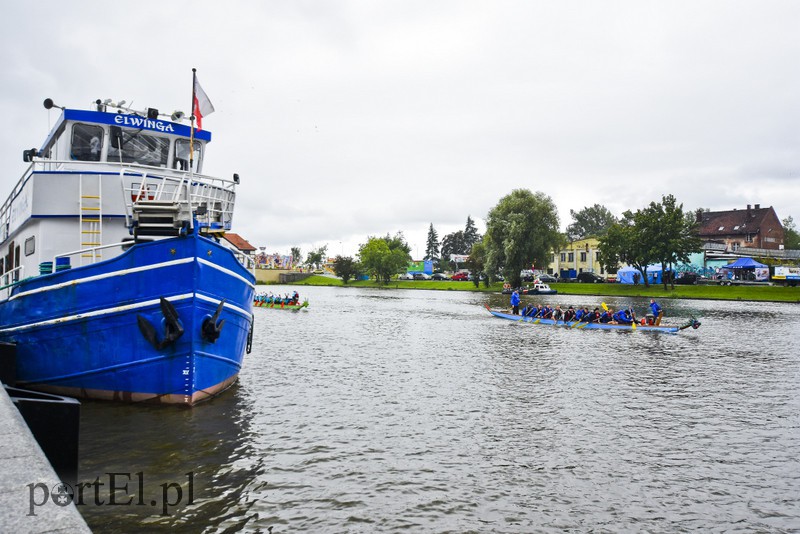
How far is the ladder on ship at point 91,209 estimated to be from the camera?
1505 centimetres

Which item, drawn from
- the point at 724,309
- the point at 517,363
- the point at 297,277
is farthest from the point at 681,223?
the point at 297,277

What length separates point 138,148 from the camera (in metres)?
17.1

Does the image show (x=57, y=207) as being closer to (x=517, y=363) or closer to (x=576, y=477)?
(x=576, y=477)

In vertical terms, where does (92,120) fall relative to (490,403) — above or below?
above

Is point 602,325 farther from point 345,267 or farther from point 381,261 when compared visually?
point 345,267

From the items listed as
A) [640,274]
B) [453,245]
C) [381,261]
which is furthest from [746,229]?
[453,245]

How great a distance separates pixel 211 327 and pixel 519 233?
63840 millimetres

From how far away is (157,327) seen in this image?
12.8 meters

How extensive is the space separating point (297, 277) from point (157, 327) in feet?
391

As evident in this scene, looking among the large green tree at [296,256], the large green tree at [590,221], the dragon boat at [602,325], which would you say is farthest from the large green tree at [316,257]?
the dragon boat at [602,325]

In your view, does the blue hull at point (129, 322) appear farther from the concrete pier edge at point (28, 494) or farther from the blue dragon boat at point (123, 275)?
the concrete pier edge at point (28, 494)

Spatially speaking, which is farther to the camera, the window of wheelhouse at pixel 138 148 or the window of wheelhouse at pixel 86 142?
the window of wheelhouse at pixel 138 148

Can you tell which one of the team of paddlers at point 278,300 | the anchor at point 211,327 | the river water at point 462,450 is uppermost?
the anchor at point 211,327

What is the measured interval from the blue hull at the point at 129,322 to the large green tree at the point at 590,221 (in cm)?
16574
